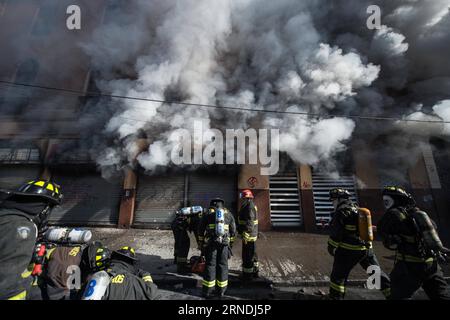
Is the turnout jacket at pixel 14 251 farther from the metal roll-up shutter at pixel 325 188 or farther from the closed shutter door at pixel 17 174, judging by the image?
the closed shutter door at pixel 17 174

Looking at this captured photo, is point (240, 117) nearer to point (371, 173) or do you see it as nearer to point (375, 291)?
point (371, 173)

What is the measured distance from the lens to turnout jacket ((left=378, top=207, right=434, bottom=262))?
269 cm

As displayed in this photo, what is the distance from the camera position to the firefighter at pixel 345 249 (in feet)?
10.3

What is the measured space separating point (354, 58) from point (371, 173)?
180 inches

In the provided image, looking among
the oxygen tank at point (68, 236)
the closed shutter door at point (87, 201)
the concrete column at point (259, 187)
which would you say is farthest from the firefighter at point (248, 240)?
the closed shutter door at point (87, 201)

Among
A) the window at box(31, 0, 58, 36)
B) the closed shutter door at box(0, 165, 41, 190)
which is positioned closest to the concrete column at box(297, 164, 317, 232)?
the closed shutter door at box(0, 165, 41, 190)

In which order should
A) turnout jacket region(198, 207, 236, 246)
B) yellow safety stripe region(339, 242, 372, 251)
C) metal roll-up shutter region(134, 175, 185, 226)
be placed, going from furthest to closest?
1. metal roll-up shutter region(134, 175, 185, 226)
2. turnout jacket region(198, 207, 236, 246)
3. yellow safety stripe region(339, 242, 372, 251)

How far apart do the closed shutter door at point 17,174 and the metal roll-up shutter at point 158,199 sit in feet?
14.7

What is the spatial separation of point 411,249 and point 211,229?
9.34 feet

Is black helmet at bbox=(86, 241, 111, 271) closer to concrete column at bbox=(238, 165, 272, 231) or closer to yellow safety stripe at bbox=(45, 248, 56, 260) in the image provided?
yellow safety stripe at bbox=(45, 248, 56, 260)

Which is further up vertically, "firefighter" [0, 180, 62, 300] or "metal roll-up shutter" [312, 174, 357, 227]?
"metal roll-up shutter" [312, 174, 357, 227]

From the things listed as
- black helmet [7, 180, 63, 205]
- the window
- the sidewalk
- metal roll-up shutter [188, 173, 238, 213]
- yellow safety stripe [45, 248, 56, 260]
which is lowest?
the sidewalk

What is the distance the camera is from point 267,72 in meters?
9.25

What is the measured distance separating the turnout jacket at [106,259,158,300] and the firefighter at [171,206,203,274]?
2544 mm
